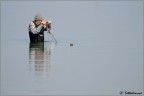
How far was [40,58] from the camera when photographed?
22.5m

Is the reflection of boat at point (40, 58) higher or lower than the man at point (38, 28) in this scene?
lower

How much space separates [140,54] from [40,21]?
6.11m

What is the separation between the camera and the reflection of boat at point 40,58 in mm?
19991

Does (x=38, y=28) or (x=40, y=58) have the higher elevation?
(x=38, y=28)

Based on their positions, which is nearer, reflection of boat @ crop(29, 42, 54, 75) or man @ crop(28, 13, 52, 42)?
reflection of boat @ crop(29, 42, 54, 75)

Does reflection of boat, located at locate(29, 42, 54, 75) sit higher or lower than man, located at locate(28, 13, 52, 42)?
lower

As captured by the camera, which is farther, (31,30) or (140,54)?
(31,30)

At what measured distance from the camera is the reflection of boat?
787 inches

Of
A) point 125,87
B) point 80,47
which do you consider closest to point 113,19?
point 80,47

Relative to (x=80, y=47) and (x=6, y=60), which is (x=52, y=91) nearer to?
(x=6, y=60)

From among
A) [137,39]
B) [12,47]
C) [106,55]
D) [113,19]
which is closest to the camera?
[106,55]

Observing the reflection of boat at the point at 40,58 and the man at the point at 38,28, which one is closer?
the reflection of boat at the point at 40,58

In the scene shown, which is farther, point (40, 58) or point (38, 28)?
point (38, 28)

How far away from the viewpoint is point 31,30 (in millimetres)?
29656
